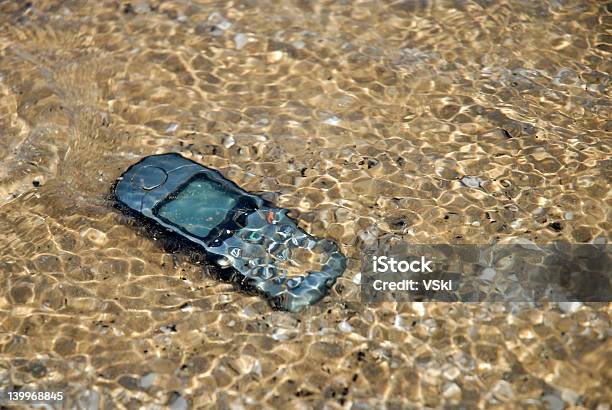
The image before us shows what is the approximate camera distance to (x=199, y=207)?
17.0ft

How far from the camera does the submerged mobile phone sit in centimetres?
485

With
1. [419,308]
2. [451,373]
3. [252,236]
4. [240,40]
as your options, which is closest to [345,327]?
[419,308]

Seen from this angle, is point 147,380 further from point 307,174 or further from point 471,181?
point 471,181

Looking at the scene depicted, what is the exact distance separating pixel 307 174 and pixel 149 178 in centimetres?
114

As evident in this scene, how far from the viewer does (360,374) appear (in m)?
4.44

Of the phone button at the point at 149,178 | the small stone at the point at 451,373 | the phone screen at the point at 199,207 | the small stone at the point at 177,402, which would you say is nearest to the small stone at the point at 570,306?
the small stone at the point at 451,373

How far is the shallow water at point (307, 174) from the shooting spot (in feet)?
14.6

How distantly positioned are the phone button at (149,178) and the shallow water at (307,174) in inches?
10.4

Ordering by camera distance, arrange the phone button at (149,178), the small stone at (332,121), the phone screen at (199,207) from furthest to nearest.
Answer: the small stone at (332,121) < the phone button at (149,178) < the phone screen at (199,207)

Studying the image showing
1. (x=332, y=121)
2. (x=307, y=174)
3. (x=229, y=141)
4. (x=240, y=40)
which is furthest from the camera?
(x=240, y=40)

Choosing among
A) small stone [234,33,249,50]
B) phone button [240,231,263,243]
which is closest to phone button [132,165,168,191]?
phone button [240,231,263,243]

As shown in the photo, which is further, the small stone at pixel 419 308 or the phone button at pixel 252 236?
the phone button at pixel 252 236

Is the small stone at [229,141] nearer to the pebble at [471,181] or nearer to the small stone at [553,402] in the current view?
the pebble at [471,181]

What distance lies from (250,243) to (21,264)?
1.54 meters
